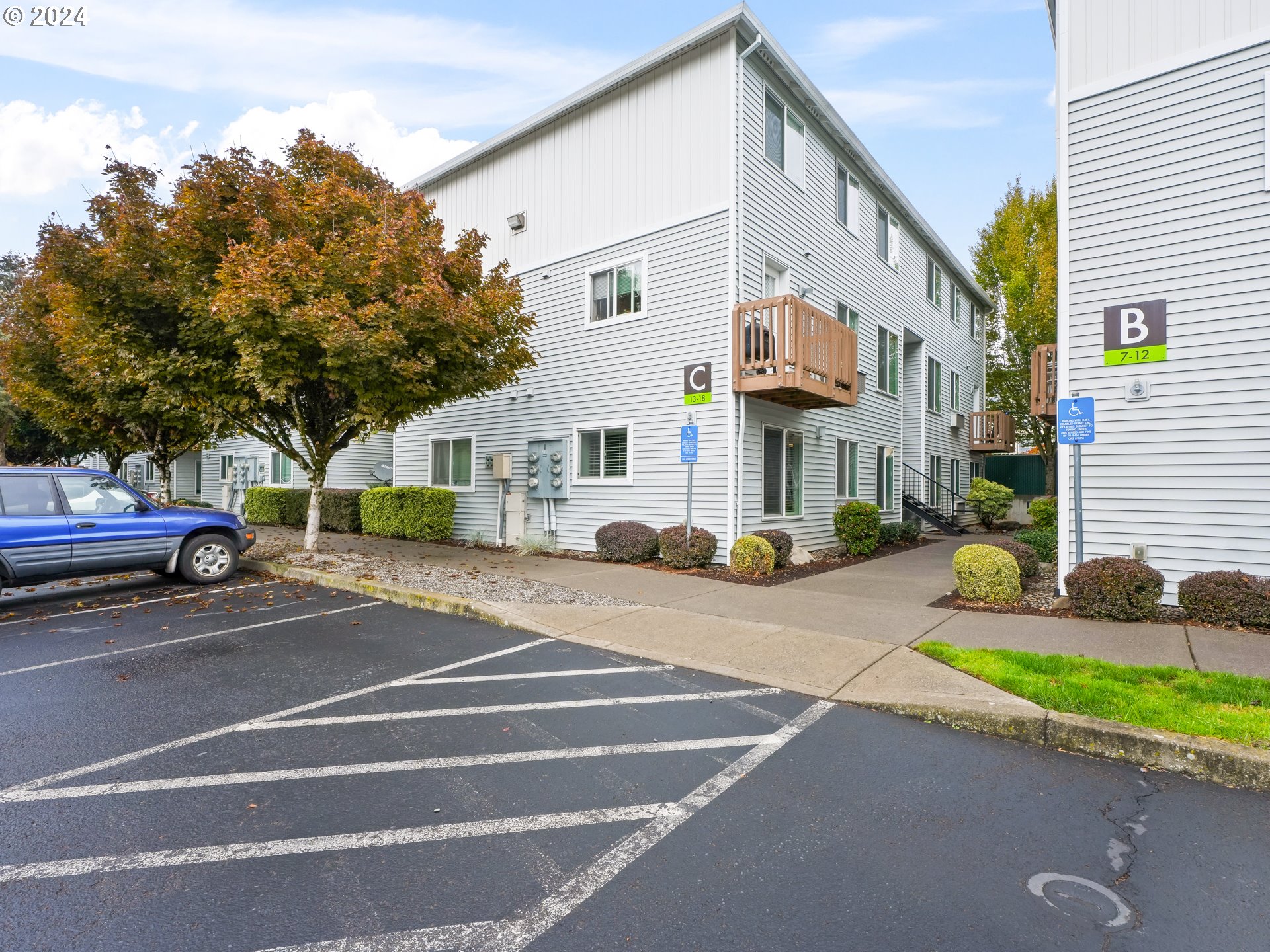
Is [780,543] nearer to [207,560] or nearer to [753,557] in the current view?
[753,557]

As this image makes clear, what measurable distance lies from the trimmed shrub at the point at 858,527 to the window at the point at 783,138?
21.9 ft

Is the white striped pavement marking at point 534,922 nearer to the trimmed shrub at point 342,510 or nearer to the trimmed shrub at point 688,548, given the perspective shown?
the trimmed shrub at point 688,548

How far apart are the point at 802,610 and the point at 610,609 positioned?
2.21m

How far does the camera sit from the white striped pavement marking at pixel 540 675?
5227 mm

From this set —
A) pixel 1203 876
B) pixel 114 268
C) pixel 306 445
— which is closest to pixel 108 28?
pixel 114 268

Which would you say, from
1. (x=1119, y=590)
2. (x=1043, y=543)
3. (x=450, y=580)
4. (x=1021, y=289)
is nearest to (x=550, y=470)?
(x=450, y=580)

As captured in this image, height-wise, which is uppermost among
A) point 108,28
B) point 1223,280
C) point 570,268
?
point 108,28

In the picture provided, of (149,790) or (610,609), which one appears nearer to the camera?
(149,790)

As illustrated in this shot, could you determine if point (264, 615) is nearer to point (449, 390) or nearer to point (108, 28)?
point (449, 390)

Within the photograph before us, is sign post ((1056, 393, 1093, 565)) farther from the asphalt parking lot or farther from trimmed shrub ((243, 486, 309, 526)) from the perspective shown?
trimmed shrub ((243, 486, 309, 526))

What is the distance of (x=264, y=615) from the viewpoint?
754cm

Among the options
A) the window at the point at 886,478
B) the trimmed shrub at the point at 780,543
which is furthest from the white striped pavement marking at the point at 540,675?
the window at the point at 886,478

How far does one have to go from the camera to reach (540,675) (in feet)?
17.7

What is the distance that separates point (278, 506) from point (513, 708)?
59.9 ft
